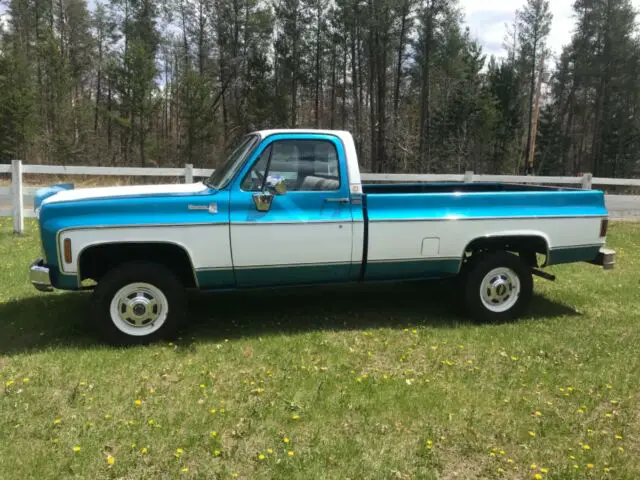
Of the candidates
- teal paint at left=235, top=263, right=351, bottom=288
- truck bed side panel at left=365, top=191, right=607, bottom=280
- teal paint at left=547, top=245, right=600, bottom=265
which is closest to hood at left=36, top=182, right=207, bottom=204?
teal paint at left=235, top=263, right=351, bottom=288

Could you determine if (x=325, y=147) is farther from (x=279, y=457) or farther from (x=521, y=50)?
(x=521, y=50)

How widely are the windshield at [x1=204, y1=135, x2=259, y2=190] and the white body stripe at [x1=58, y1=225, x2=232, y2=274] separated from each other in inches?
20.2

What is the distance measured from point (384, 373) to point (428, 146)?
41.9m

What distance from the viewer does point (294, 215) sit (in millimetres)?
5105

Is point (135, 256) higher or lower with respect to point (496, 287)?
higher

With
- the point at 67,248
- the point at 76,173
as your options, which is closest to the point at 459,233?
the point at 67,248

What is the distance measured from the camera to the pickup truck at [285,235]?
4.79 m

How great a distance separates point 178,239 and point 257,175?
0.96m

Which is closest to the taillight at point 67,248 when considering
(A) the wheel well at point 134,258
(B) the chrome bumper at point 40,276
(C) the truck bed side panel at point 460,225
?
(A) the wheel well at point 134,258

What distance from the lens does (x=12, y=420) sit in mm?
3641

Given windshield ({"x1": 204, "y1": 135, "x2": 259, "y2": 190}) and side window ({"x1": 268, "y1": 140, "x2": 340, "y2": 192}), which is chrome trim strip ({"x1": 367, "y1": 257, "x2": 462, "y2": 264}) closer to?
side window ({"x1": 268, "y1": 140, "x2": 340, "y2": 192})

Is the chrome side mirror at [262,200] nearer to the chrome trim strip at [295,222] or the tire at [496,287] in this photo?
the chrome trim strip at [295,222]

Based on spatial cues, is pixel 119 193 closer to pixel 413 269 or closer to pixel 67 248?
pixel 67 248

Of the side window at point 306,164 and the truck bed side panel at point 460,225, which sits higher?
the side window at point 306,164
